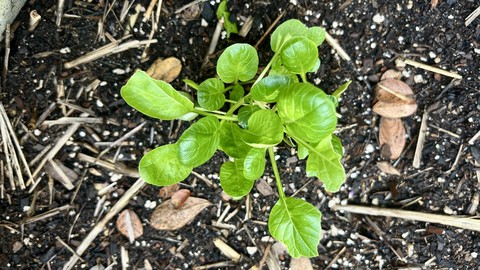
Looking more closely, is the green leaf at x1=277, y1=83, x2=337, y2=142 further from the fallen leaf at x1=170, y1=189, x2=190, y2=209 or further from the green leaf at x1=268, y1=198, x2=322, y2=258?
the fallen leaf at x1=170, y1=189, x2=190, y2=209

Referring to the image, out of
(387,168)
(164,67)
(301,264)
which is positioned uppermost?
(164,67)

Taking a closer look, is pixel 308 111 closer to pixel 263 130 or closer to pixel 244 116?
pixel 263 130

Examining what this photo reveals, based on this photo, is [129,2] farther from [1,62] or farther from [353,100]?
[353,100]

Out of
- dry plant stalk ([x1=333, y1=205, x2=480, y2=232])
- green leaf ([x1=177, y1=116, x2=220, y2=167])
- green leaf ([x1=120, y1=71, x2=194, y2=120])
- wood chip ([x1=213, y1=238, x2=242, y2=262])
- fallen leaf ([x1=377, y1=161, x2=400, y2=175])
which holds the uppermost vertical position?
green leaf ([x1=120, y1=71, x2=194, y2=120])

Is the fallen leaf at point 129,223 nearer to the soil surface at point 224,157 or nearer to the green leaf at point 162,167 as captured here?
the soil surface at point 224,157

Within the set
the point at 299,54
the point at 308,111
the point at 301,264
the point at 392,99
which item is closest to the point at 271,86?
Answer: the point at 299,54

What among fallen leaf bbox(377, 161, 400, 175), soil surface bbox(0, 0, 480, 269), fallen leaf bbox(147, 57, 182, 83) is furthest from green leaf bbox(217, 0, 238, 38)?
fallen leaf bbox(377, 161, 400, 175)

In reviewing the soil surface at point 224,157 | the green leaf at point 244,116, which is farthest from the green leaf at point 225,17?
the green leaf at point 244,116
